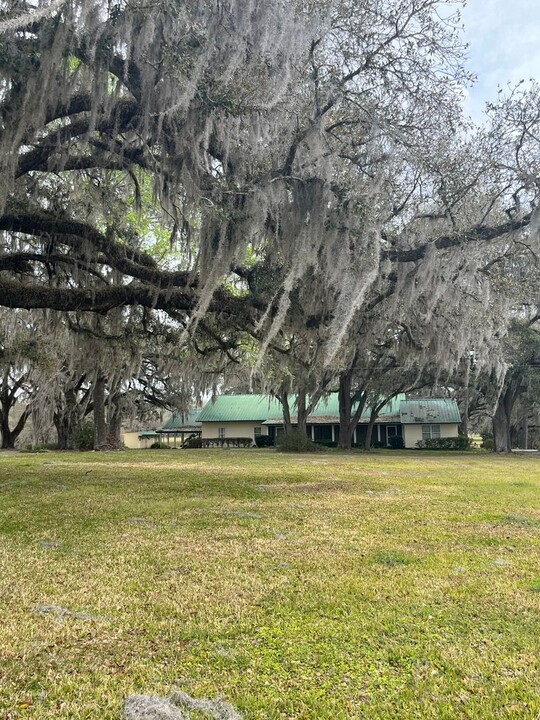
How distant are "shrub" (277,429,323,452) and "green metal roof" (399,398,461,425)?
1168cm

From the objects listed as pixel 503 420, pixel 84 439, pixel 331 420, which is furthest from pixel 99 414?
pixel 503 420

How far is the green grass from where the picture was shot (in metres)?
2.29

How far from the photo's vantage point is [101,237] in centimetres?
848

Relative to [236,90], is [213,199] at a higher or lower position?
lower

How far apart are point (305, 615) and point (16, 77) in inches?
248

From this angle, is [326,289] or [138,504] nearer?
[138,504]

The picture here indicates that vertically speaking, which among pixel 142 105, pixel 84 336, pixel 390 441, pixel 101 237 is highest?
Result: pixel 142 105

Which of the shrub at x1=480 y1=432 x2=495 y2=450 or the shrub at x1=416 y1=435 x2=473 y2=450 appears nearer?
the shrub at x1=416 y1=435 x2=473 y2=450

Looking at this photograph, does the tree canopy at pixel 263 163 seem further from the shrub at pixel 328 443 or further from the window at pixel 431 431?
the window at pixel 431 431

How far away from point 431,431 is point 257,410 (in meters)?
11.5

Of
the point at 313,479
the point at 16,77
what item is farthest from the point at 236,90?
the point at 313,479

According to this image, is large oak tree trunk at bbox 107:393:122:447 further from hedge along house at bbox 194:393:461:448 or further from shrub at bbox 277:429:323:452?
hedge along house at bbox 194:393:461:448

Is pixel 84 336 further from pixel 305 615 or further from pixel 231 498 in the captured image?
pixel 305 615

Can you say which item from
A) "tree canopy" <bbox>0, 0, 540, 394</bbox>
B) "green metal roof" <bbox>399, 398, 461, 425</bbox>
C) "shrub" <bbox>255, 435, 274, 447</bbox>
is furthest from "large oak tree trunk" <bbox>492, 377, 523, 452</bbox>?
"tree canopy" <bbox>0, 0, 540, 394</bbox>
